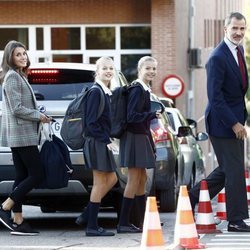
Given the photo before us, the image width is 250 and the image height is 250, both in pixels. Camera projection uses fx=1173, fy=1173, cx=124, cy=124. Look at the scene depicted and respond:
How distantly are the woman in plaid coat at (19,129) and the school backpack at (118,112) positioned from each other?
67 centimetres

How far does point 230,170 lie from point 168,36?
801 inches

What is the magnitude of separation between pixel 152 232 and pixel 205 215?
255 centimetres

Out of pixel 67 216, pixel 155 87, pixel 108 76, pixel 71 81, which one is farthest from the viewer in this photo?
pixel 155 87

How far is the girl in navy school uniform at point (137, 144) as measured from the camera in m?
11.7

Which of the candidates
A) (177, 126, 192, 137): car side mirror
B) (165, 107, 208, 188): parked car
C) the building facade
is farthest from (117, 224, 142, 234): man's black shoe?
the building facade

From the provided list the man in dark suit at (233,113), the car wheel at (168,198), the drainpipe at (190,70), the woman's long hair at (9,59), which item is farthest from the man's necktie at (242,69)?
the drainpipe at (190,70)

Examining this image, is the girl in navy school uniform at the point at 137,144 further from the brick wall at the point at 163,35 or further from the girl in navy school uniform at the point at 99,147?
the brick wall at the point at 163,35

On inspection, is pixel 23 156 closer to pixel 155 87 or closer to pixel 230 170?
pixel 230 170

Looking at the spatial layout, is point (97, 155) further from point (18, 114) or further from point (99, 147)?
point (18, 114)

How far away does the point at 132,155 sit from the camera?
11.7 metres

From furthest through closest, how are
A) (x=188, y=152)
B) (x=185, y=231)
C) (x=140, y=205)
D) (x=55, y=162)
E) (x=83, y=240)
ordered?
(x=188, y=152)
(x=140, y=205)
(x=55, y=162)
(x=83, y=240)
(x=185, y=231)

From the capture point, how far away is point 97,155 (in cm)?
1144

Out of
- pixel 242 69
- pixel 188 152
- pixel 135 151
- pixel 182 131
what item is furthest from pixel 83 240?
pixel 188 152

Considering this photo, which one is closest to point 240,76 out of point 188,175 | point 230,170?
point 230,170
